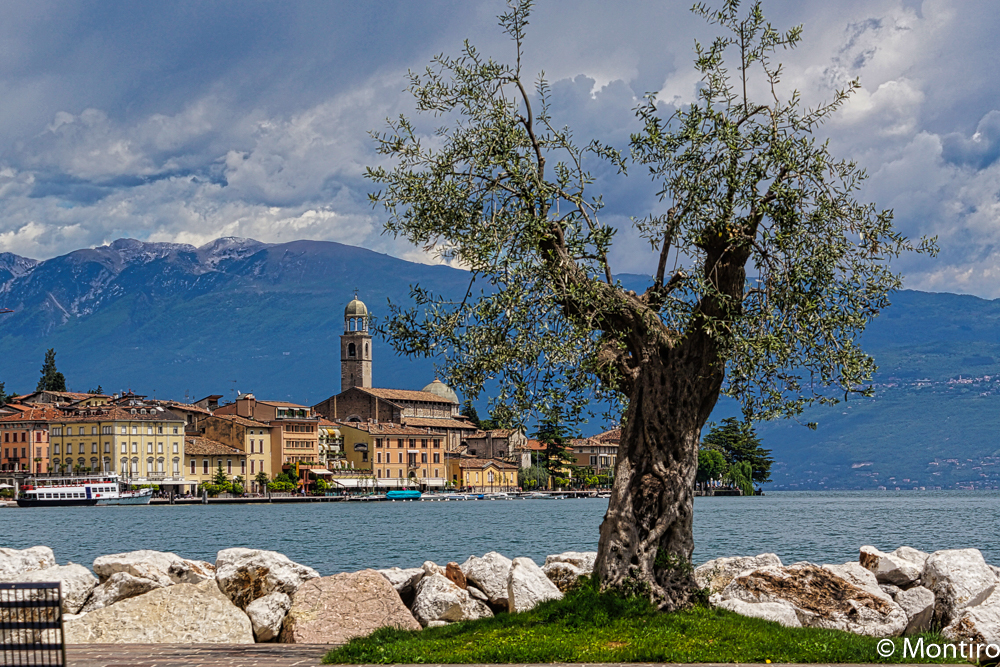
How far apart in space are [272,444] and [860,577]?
440 ft

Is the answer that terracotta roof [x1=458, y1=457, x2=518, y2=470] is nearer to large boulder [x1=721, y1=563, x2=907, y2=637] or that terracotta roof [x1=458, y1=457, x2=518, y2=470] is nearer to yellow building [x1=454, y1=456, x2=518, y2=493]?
yellow building [x1=454, y1=456, x2=518, y2=493]

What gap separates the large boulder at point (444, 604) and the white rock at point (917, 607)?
6357mm

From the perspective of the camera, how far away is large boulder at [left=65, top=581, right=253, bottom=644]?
54.9 ft

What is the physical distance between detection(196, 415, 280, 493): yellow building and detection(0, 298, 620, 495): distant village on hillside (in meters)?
0.12

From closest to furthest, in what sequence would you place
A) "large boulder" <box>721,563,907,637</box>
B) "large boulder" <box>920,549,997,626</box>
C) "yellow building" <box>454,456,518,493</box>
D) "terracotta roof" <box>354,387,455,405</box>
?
"large boulder" <box>721,563,907,637</box>
"large boulder" <box>920,549,997,626</box>
"yellow building" <box>454,456,518,493</box>
"terracotta roof" <box>354,387,455,405</box>

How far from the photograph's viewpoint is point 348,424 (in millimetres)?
160625

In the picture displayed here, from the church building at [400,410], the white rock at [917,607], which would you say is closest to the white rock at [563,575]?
the white rock at [917,607]

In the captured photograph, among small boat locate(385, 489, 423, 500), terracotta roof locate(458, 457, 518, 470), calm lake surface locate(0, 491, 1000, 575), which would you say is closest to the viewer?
calm lake surface locate(0, 491, 1000, 575)

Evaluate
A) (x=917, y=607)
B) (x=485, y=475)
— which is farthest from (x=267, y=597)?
(x=485, y=475)

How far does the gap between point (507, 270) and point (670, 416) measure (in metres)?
2.63

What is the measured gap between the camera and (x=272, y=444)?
148 meters

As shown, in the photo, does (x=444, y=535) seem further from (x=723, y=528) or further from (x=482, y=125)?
(x=482, y=125)

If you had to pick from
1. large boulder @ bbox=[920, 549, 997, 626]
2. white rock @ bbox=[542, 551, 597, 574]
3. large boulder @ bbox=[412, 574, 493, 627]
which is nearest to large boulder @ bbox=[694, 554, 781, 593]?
white rock @ bbox=[542, 551, 597, 574]

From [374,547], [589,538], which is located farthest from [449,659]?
[589,538]
